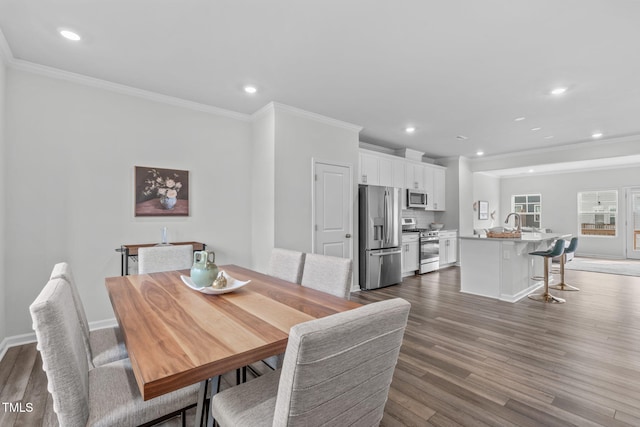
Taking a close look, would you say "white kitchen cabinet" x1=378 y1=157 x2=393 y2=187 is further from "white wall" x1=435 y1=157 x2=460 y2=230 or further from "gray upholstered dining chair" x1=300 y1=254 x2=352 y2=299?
"gray upholstered dining chair" x1=300 y1=254 x2=352 y2=299

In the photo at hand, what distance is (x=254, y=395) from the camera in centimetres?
125

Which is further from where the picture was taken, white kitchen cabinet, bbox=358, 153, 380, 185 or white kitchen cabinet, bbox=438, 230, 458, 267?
white kitchen cabinet, bbox=438, 230, 458, 267

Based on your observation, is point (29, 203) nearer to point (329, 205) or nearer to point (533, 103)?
Result: point (329, 205)

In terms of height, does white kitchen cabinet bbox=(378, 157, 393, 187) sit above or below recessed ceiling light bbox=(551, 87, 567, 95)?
below

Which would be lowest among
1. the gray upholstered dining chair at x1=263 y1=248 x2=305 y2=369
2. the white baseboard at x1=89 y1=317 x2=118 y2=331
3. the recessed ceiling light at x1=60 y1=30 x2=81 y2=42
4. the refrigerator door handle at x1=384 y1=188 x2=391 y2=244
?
the white baseboard at x1=89 y1=317 x2=118 y2=331

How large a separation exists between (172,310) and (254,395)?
59cm

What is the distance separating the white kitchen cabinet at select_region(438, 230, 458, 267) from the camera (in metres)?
6.70

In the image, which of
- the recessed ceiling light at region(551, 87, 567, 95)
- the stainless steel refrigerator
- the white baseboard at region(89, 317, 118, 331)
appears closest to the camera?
the white baseboard at region(89, 317, 118, 331)

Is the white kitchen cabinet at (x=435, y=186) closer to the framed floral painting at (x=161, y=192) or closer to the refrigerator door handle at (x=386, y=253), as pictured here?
the refrigerator door handle at (x=386, y=253)

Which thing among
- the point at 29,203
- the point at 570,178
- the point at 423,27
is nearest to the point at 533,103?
the point at 423,27

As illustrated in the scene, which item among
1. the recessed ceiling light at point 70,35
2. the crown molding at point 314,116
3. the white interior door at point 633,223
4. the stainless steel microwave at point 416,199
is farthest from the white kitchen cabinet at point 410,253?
the white interior door at point 633,223

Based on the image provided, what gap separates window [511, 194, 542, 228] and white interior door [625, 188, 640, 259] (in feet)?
6.09

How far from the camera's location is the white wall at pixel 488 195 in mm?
7824

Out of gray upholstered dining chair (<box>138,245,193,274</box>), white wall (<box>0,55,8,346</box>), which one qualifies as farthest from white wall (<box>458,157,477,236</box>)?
white wall (<box>0,55,8,346</box>)
